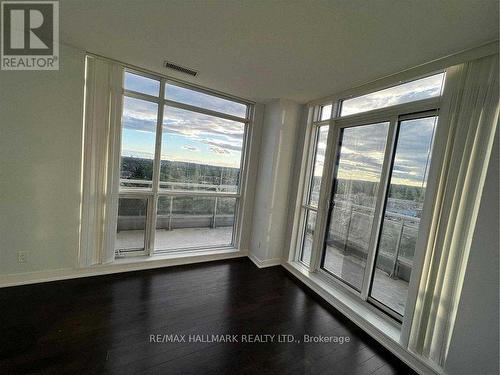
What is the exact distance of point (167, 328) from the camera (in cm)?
197

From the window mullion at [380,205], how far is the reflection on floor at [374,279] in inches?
3.7

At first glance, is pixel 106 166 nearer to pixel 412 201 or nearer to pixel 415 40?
pixel 415 40

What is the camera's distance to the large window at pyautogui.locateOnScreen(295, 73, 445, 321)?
2.13m

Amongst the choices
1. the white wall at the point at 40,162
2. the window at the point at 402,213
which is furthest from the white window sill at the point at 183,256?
the window at the point at 402,213

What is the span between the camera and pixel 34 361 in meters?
1.54

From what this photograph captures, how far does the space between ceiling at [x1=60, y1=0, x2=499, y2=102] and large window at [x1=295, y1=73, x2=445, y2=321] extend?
15.9 inches

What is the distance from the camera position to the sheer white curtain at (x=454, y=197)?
1562 millimetres

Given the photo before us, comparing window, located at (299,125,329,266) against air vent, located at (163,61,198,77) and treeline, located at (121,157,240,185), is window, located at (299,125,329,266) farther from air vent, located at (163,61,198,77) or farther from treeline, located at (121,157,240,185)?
air vent, located at (163,61,198,77)

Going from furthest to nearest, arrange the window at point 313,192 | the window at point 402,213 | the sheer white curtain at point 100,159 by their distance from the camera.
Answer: the window at point 313,192
the sheer white curtain at point 100,159
the window at point 402,213

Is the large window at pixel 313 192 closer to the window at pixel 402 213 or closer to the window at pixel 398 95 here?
the window at pixel 398 95

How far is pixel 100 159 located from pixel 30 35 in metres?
1.31

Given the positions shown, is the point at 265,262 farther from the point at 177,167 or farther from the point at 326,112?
the point at 326,112

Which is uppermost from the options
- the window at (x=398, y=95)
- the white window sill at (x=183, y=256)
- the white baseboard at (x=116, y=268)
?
the window at (x=398, y=95)

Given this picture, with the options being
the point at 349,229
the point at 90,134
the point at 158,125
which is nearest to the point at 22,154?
the point at 90,134
